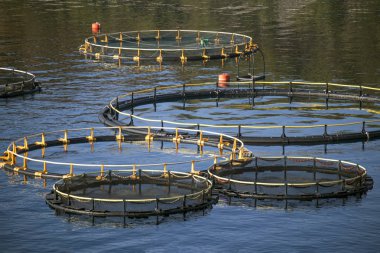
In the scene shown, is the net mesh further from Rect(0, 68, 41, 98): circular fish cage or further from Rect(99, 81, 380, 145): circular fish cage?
Rect(0, 68, 41, 98): circular fish cage

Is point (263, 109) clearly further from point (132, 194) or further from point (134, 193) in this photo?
point (132, 194)

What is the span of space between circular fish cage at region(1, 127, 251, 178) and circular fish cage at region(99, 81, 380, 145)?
5.13 metres

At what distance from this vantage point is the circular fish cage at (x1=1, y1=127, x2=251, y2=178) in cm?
12662

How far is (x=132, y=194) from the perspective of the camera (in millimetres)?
112500

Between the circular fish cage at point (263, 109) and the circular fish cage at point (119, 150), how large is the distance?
16.8ft

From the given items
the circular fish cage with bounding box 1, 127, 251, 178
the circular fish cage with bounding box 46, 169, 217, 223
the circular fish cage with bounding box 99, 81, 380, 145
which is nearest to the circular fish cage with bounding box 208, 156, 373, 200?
the circular fish cage with bounding box 1, 127, 251, 178

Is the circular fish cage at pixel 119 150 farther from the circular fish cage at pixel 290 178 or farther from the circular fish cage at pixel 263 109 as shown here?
the circular fish cage at pixel 263 109

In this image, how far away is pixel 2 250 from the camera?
102312 millimetres

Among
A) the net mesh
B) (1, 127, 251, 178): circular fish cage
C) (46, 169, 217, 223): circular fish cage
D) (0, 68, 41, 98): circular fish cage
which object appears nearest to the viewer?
(46, 169, 217, 223): circular fish cage

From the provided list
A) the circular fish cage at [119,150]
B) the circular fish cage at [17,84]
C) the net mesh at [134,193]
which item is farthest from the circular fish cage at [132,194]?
the circular fish cage at [17,84]

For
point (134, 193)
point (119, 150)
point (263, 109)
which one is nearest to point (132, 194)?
point (134, 193)

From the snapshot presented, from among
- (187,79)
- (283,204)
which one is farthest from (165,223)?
(187,79)

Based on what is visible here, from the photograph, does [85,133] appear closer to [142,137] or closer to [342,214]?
[142,137]

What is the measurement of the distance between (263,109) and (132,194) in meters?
54.8
